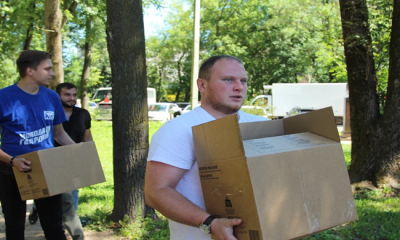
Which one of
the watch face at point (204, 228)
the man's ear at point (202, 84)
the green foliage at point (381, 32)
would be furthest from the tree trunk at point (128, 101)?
the green foliage at point (381, 32)

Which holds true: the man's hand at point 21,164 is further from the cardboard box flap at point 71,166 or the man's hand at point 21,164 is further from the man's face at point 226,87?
the man's face at point 226,87

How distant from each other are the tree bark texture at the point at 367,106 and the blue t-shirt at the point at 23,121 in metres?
4.60

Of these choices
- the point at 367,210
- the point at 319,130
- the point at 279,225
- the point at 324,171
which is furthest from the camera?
the point at 367,210

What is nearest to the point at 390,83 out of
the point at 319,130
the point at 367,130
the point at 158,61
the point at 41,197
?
the point at 367,130

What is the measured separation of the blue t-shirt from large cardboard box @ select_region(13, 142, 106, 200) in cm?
16

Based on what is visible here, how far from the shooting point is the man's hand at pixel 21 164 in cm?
300

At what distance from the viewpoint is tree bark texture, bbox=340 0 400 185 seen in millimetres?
5824

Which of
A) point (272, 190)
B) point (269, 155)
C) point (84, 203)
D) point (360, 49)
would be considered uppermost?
point (360, 49)

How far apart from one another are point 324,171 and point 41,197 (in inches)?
85.0

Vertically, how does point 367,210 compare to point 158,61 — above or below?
below

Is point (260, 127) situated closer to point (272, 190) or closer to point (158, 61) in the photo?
point (272, 190)

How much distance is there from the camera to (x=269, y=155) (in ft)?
5.38

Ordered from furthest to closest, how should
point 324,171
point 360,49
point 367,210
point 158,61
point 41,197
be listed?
point 158,61 < point 360,49 < point 367,210 < point 41,197 < point 324,171

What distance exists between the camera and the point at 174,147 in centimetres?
188
